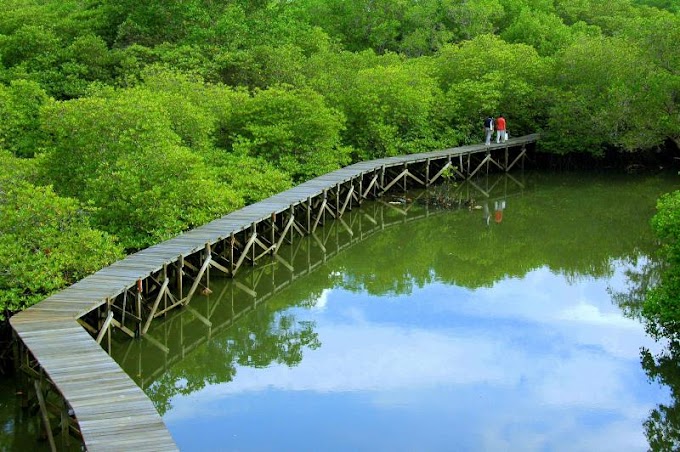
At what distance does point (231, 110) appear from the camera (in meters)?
25.7

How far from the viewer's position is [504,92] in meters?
32.7

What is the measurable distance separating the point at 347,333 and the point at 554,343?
3654 mm

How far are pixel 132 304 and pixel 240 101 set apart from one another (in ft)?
37.8

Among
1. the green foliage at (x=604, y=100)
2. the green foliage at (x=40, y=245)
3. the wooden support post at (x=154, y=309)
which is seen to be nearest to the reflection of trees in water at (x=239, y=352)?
the wooden support post at (x=154, y=309)

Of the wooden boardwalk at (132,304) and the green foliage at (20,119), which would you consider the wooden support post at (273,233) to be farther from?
the green foliage at (20,119)

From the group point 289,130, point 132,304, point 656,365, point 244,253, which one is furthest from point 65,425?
point 289,130

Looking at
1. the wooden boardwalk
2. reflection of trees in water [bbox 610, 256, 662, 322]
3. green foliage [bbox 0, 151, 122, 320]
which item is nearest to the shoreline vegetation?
green foliage [bbox 0, 151, 122, 320]

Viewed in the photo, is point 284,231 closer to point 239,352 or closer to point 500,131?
point 239,352

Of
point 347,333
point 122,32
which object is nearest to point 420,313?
point 347,333

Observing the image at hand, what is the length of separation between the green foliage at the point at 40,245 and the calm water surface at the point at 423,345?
5.34 ft

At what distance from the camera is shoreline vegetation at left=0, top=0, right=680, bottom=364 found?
15352 mm

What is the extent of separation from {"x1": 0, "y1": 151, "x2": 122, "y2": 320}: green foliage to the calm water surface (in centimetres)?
163

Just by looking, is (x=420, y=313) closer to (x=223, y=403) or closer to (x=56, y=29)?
(x=223, y=403)

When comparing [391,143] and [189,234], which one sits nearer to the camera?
[189,234]
